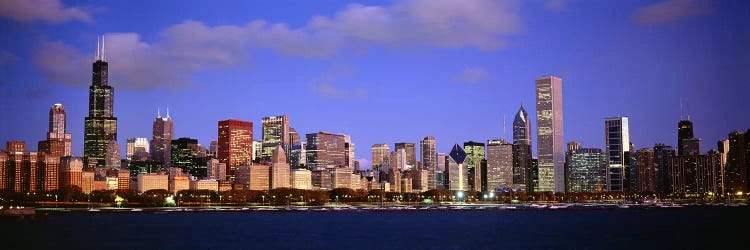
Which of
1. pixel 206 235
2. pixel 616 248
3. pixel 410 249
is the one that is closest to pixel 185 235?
pixel 206 235

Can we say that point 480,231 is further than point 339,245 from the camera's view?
Yes

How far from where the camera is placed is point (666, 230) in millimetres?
117062

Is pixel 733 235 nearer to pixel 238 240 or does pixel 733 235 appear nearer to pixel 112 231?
pixel 238 240

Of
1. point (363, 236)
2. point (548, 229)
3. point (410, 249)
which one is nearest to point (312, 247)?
point (410, 249)

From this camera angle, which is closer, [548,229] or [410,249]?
[410,249]

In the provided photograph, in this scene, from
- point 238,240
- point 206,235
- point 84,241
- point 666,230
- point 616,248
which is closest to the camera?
point 616,248

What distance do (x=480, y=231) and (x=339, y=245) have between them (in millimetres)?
31275

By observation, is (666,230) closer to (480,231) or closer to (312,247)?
(480,231)

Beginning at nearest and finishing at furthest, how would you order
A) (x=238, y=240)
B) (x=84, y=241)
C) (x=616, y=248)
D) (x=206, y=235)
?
(x=616, y=248) → (x=84, y=241) → (x=238, y=240) → (x=206, y=235)

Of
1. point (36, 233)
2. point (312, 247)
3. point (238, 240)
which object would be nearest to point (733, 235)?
point (312, 247)

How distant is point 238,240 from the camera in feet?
328

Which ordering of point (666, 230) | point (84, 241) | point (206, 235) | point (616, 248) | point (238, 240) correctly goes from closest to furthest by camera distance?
point (616, 248), point (84, 241), point (238, 240), point (206, 235), point (666, 230)

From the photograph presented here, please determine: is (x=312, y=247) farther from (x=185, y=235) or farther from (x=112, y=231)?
(x=112, y=231)

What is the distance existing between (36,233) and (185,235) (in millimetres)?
17699
